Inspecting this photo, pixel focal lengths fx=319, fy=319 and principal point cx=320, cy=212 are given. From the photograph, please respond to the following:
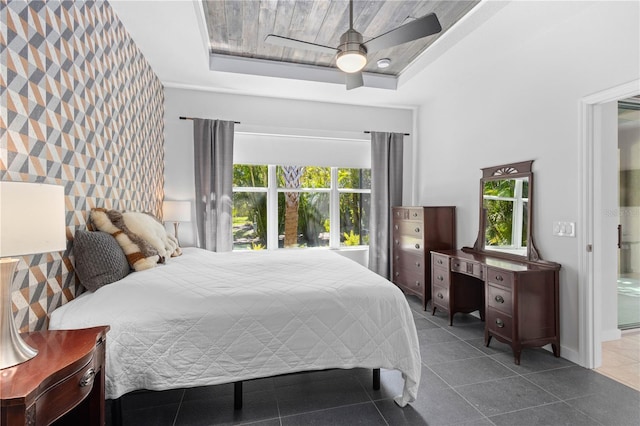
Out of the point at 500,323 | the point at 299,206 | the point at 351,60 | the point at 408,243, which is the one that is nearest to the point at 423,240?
the point at 408,243

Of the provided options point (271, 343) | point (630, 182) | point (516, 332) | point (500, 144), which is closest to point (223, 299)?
point (271, 343)

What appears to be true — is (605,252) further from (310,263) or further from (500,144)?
(310,263)

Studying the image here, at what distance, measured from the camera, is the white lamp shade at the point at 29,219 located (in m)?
0.99

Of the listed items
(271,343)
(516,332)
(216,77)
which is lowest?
(516,332)

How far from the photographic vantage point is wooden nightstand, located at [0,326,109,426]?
95cm

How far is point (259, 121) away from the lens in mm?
4293

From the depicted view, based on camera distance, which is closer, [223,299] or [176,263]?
[223,299]

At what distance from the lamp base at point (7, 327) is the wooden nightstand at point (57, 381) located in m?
0.03

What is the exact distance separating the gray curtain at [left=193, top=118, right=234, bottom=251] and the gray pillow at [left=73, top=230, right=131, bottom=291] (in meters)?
2.03

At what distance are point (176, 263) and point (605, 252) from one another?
3691 mm

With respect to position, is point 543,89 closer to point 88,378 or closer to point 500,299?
point 500,299

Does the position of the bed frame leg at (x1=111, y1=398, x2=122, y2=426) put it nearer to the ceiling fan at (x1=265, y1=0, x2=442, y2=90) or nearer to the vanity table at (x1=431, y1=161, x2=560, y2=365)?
the ceiling fan at (x1=265, y1=0, x2=442, y2=90)

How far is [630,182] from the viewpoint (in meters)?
3.43

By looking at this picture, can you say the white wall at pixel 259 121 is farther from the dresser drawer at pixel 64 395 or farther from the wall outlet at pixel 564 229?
the dresser drawer at pixel 64 395
